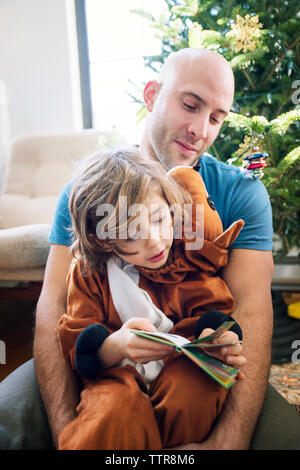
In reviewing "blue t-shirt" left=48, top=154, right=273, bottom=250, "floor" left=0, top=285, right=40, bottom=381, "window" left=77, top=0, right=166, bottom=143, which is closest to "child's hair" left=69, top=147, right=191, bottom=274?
"blue t-shirt" left=48, top=154, right=273, bottom=250

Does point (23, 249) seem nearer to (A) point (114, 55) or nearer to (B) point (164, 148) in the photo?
(B) point (164, 148)

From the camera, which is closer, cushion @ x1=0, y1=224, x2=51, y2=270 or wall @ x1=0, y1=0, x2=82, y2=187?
cushion @ x1=0, y1=224, x2=51, y2=270

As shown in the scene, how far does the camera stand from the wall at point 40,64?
2498 millimetres

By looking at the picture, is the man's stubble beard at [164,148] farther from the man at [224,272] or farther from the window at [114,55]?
the window at [114,55]

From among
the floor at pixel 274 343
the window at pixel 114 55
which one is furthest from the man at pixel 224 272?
the window at pixel 114 55

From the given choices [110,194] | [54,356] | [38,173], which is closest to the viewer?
[110,194]

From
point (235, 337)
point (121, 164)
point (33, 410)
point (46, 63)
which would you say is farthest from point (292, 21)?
point (46, 63)

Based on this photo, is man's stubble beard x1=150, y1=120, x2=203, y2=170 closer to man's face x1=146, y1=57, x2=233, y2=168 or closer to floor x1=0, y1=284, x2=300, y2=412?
man's face x1=146, y1=57, x2=233, y2=168

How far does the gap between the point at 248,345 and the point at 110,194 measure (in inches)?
18.9

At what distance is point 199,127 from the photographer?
1000mm

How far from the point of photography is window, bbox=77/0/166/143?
2611mm

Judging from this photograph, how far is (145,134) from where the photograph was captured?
118 centimetres

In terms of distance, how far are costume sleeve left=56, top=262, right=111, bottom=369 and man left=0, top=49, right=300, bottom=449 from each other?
0.12 metres

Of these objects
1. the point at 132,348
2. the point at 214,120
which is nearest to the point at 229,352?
the point at 132,348
